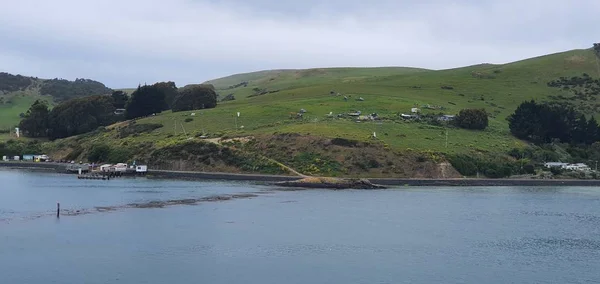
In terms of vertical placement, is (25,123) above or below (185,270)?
above

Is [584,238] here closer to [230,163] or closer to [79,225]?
[79,225]

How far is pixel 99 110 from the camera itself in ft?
461

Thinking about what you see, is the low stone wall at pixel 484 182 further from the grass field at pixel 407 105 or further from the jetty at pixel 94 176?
the jetty at pixel 94 176

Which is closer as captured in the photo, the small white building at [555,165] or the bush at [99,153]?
the small white building at [555,165]

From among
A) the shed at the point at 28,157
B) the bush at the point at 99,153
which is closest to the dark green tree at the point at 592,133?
the bush at the point at 99,153

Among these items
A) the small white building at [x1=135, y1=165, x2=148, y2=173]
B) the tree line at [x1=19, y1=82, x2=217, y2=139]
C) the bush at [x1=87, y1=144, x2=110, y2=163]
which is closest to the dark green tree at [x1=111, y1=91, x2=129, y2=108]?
the tree line at [x1=19, y1=82, x2=217, y2=139]

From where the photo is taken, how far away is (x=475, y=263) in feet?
140

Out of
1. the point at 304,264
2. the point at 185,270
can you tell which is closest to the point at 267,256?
the point at 304,264

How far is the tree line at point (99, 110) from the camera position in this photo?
449ft

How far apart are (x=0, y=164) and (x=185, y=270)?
94.6 metres

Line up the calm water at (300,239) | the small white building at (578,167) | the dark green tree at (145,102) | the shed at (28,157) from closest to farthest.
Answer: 1. the calm water at (300,239)
2. the small white building at (578,167)
3. the shed at (28,157)
4. the dark green tree at (145,102)

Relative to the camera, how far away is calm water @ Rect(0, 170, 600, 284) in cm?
3850

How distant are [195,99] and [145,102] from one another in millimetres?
10916

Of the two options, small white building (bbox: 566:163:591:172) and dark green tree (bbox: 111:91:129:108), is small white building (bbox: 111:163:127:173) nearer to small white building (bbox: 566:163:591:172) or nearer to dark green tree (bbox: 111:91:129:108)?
dark green tree (bbox: 111:91:129:108)
